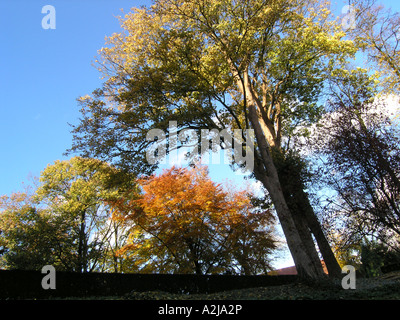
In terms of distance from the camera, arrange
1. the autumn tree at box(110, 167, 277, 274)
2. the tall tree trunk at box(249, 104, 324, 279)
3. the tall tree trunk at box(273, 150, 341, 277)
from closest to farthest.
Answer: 1. the tall tree trunk at box(249, 104, 324, 279)
2. the tall tree trunk at box(273, 150, 341, 277)
3. the autumn tree at box(110, 167, 277, 274)

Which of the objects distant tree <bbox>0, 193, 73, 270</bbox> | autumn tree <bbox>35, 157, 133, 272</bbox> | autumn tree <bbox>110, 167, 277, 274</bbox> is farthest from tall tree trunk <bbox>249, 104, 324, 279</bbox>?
distant tree <bbox>0, 193, 73, 270</bbox>

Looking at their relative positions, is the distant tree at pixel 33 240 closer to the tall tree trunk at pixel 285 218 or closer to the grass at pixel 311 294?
the grass at pixel 311 294

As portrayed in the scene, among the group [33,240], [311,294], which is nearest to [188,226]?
[311,294]

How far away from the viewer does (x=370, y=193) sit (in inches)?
350

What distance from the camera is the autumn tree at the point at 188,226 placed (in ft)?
42.4

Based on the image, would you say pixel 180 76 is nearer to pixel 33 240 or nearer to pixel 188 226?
pixel 188 226

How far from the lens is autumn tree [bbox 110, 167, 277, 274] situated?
12930 mm

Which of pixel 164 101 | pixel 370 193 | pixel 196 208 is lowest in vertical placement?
pixel 370 193

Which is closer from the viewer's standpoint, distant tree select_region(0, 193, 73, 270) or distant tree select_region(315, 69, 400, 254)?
distant tree select_region(315, 69, 400, 254)

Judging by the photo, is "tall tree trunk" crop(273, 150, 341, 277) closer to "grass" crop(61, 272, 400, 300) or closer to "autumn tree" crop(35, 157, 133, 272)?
"grass" crop(61, 272, 400, 300)

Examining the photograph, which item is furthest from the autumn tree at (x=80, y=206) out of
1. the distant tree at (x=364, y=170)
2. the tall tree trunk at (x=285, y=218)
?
the distant tree at (x=364, y=170)
